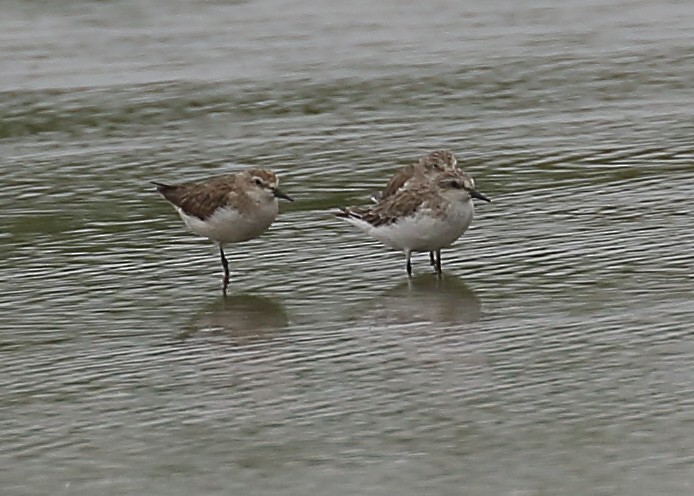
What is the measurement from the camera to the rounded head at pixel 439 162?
14117mm

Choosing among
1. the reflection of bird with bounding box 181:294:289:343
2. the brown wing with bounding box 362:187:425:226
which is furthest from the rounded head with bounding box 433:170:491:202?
the reflection of bird with bounding box 181:294:289:343

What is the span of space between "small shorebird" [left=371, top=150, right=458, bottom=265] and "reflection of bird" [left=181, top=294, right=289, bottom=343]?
2130 mm

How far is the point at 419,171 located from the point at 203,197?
1.90 metres

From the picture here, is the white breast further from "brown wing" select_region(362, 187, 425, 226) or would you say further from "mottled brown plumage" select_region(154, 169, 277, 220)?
"mottled brown plumage" select_region(154, 169, 277, 220)

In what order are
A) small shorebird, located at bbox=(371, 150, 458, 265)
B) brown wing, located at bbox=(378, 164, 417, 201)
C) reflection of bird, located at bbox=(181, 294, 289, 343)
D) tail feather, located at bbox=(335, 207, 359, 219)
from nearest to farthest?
1. reflection of bird, located at bbox=(181, 294, 289, 343)
2. tail feather, located at bbox=(335, 207, 359, 219)
3. small shorebird, located at bbox=(371, 150, 458, 265)
4. brown wing, located at bbox=(378, 164, 417, 201)

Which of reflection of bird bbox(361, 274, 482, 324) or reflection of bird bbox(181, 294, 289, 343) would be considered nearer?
reflection of bird bbox(181, 294, 289, 343)

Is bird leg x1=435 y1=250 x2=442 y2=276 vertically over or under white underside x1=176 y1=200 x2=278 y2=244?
under

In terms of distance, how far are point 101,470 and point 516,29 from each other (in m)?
12.9

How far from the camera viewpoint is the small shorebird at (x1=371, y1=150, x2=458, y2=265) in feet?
46.0

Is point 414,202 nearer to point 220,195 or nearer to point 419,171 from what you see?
point 419,171

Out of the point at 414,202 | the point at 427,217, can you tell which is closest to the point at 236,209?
the point at 414,202

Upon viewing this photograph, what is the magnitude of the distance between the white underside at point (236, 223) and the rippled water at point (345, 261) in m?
0.26

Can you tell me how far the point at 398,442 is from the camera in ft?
30.3

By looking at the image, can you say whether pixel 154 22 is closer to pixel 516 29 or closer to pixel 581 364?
pixel 516 29
